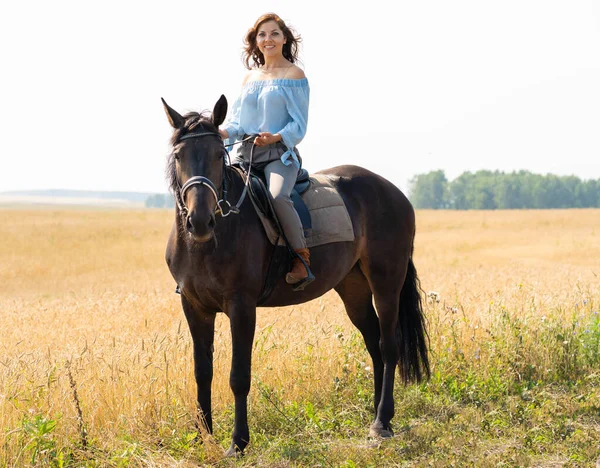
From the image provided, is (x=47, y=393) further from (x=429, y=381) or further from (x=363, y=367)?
(x=429, y=381)

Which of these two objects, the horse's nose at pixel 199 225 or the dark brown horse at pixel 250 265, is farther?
the dark brown horse at pixel 250 265

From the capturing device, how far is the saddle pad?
5.54 m

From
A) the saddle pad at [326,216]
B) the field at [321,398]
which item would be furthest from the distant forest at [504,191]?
the saddle pad at [326,216]

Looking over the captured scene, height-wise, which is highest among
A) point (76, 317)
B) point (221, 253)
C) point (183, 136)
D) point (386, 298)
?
point (183, 136)

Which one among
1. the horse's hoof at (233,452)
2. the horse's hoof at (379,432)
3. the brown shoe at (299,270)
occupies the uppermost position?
the brown shoe at (299,270)

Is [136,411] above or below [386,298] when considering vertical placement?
below

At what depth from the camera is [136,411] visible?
17.7ft

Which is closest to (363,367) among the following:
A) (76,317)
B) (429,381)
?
(429,381)

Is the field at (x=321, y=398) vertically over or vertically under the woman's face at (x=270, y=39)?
under

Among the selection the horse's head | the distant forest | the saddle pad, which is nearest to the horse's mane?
the horse's head

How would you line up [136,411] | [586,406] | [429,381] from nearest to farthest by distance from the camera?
1. [136,411]
2. [586,406]
3. [429,381]

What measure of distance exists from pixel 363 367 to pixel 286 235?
2408mm

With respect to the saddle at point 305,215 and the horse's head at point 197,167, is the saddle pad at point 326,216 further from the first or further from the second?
the horse's head at point 197,167

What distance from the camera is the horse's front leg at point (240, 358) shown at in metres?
4.87
